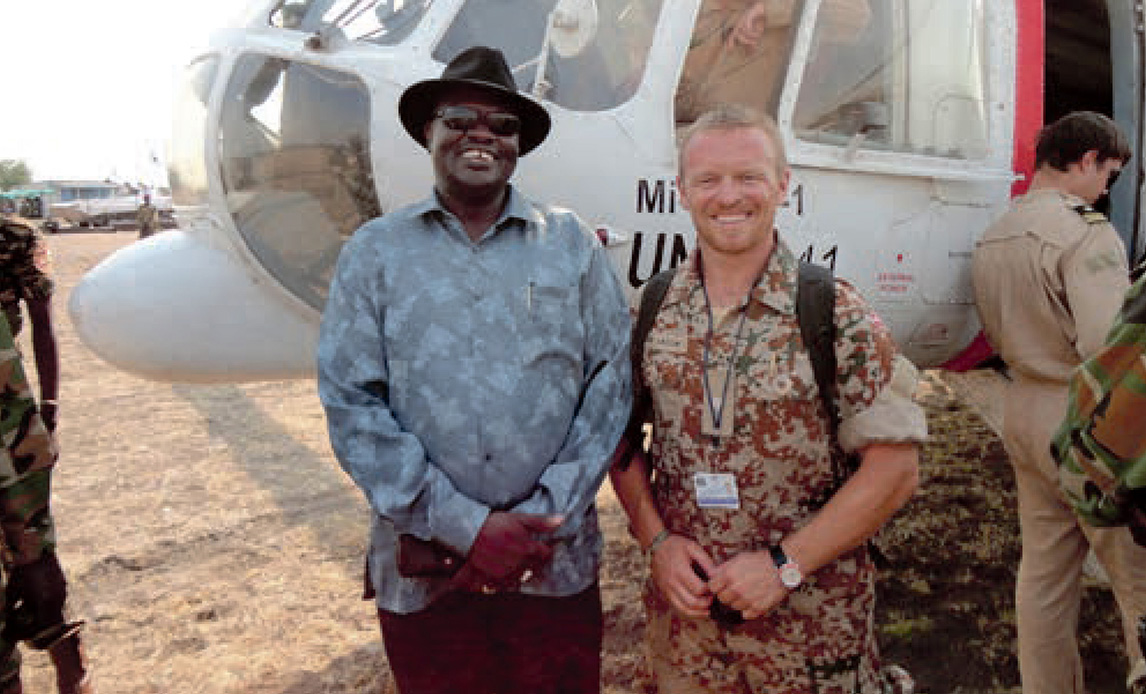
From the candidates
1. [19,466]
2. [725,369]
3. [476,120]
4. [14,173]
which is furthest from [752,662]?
[14,173]

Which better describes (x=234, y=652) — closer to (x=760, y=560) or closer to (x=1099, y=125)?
(x=760, y=560)

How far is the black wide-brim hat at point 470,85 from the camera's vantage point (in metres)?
2.07

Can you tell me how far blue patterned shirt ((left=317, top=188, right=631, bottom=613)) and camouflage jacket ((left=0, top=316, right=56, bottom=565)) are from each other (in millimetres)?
719

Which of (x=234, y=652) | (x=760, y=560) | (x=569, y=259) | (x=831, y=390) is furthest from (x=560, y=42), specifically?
(x=234, y=652)

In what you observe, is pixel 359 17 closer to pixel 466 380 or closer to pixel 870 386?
pixel 466 380

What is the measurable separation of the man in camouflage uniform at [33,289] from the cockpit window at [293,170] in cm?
130

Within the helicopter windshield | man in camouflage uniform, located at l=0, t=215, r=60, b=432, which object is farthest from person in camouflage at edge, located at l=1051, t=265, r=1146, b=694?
man in camouflage uniform, located at l=0, t=215, r=60, b=432

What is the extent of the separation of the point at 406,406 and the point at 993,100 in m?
2.78

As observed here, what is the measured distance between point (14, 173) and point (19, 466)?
122 meters

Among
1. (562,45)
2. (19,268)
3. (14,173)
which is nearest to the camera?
(562,45)

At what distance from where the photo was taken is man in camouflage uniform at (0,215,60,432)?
11.7ft

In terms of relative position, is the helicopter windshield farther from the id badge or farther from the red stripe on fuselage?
the id badge

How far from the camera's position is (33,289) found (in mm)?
3592

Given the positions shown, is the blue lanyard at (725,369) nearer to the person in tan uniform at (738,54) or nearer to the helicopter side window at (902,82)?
the person in tan uniform at (738,54)
